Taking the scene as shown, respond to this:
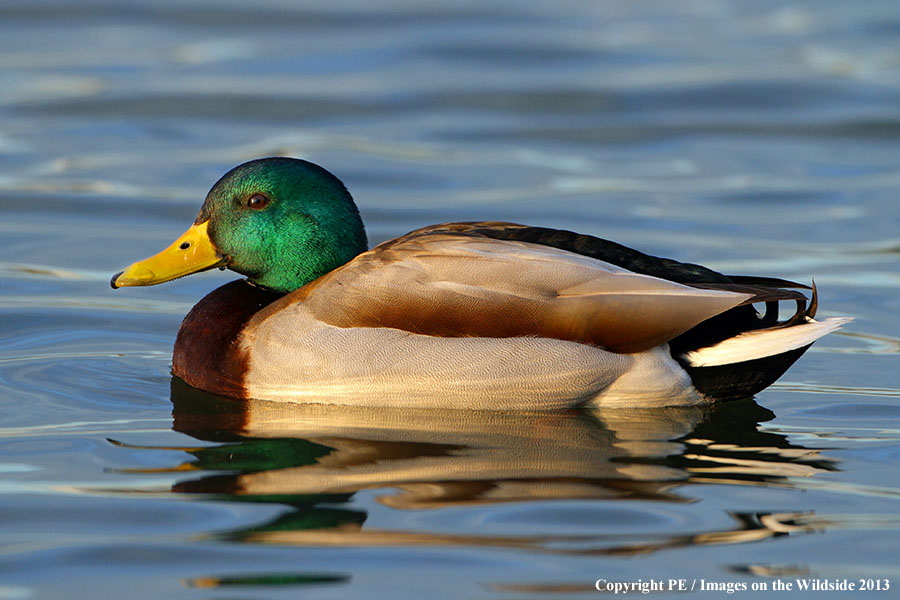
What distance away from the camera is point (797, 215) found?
412 inches

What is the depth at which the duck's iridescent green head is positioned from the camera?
6.61 m

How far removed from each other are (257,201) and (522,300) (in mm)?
1394

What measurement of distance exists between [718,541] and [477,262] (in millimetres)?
1772

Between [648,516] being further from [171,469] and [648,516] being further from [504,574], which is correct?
[171,469]

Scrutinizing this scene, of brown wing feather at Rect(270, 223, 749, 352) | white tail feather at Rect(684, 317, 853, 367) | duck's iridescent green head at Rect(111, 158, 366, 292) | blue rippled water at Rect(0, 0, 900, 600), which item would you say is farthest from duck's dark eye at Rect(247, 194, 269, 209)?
white tail feather at Rect(684, 317, 853, 367)

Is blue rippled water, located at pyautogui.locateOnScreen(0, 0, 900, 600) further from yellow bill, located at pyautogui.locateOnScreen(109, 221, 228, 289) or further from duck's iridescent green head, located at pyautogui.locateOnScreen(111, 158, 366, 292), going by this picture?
duck's iridescent green head, located at pyautogui.locateOnScreen(111, 158, 366, 292)

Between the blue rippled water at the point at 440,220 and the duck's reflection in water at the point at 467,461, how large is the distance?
2 centimetres

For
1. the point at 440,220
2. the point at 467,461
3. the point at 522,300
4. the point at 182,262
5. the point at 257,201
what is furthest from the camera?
the point at 440,220

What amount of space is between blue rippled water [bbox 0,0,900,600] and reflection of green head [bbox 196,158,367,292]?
2.29ft

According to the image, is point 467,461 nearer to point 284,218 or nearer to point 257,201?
point 284,218

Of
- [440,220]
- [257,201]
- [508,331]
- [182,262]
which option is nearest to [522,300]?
[508,331]

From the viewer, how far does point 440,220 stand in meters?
10.2

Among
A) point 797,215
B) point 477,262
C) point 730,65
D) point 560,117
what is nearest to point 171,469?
point 477,262

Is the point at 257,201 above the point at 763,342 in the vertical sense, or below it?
above
